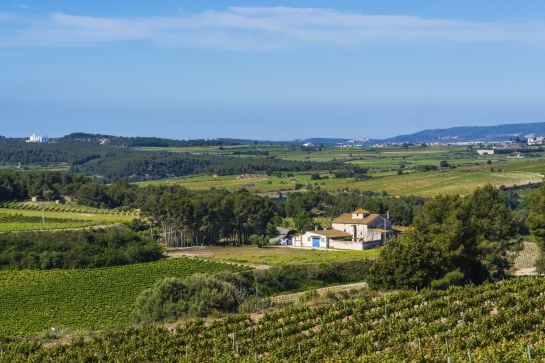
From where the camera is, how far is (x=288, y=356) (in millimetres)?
23656

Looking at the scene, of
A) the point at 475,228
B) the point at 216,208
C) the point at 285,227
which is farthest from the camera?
the point at 285,227

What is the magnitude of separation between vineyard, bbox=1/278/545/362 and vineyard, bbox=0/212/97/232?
44871 mm

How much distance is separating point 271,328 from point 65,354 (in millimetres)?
7422

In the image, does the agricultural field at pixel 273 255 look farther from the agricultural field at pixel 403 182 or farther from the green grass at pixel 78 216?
the agricultural field at pixel 403 182

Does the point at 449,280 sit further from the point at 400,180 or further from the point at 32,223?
the point at 400,180

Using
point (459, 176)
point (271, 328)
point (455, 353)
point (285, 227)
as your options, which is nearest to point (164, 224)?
point (285, 227)

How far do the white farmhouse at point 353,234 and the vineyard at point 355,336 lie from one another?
40.2 meters

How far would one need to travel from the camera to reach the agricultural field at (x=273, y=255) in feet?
197

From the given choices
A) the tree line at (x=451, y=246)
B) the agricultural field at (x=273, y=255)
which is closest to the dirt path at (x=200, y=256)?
the agricultural field at (x=273, y=255)

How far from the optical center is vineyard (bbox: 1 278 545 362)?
22.5m

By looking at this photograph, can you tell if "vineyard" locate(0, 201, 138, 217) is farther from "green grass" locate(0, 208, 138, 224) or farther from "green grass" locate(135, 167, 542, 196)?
"green grass" locate(135, 167, 542, 196)

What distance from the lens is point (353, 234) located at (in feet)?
248

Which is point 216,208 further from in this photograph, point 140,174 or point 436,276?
point 140,174

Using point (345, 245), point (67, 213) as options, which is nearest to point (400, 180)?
point (345, 245)
